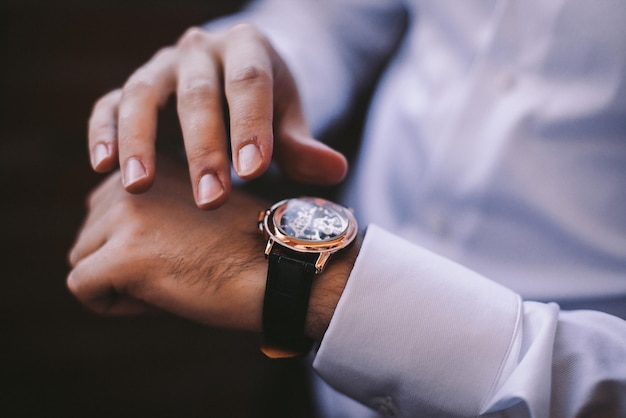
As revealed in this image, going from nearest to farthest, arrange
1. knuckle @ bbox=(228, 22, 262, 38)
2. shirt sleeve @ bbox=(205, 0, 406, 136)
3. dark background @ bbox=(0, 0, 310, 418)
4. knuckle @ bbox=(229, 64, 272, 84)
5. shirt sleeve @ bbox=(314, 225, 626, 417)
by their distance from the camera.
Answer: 1. shirt sleeve @ bbox=(314, 225, 626, 417)
2. knuckle @ bbox=(229, 64, 272, 84)
3. knuckle @ bbox=(228, 22, 262, 38)
4. shirt sleeve @ bbox=(205, 0, 406, 136)
5. dark background @ bbox=(0, 0, 310, 418)

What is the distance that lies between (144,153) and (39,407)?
142cm

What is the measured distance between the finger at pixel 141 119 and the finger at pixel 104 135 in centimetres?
3

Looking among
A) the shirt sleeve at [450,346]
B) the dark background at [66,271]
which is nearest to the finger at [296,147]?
the shirt sleeve at [450,346]

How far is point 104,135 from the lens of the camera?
2.78 feet

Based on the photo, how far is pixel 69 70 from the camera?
5.19 feet

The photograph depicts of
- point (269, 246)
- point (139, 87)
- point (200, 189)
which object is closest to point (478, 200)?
point (269, 246)

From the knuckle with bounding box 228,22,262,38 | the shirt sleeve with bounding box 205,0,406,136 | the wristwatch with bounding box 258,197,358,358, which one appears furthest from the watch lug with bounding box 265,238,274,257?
the shirt sleeve with bounding box 205,0,406,136

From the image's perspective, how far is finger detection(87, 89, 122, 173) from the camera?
811 mm

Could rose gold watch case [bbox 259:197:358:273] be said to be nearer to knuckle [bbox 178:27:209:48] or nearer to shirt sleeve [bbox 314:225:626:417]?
shirt sleeve [bbox 314:225:626:417]

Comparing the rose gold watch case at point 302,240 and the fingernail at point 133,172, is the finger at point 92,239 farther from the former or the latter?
the rose gold watch case at point 302,240

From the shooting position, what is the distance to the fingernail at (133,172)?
753 mm

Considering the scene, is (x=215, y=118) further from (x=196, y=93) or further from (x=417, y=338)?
(x=417, y=338)

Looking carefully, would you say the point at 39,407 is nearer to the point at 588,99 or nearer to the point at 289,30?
the point at 289,30

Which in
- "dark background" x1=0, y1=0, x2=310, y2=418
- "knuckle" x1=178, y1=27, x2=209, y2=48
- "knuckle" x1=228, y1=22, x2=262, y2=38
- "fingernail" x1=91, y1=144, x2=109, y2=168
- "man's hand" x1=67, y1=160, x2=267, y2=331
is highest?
"knuckle" x1=228, y1=22, x2=262, y2=38
